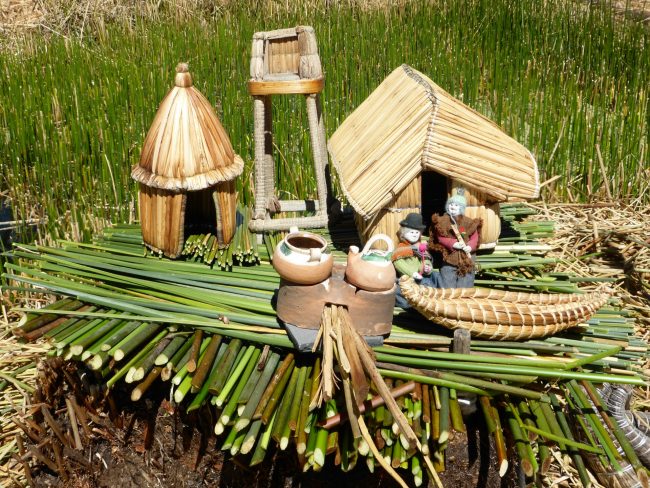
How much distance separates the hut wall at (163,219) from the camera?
2.62 metres

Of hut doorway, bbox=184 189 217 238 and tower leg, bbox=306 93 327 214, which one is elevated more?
tower leg, bbox=306 93 327 214

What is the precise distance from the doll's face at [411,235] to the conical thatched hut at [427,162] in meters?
0.15

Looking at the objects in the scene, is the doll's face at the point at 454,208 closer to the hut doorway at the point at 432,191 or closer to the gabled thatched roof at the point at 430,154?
the gabled thatched roof at the point at 430,154

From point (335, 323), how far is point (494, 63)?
3.97m

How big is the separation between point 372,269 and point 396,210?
55 cm

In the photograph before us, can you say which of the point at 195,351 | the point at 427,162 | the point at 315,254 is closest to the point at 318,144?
the point at 427,162

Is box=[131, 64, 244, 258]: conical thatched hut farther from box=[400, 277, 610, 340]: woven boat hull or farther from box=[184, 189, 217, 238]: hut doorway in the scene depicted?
box=[400, 277, 610, 340]: woven boat hull

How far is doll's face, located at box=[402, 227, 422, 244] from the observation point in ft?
7.97

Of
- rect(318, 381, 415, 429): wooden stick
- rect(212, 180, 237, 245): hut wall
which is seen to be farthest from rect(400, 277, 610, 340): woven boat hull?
rect(212, 180, 237, 245): hut wall

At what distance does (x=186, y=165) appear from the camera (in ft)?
8.45

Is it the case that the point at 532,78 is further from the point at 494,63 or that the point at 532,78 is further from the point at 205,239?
the point at 205,239

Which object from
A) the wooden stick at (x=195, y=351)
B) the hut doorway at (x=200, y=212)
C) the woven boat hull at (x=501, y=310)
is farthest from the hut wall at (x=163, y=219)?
the woven boat hull at (x=501, y=310)

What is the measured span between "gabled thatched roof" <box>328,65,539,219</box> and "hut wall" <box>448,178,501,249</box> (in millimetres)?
39

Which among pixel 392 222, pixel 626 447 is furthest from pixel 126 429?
pixel 626 447
